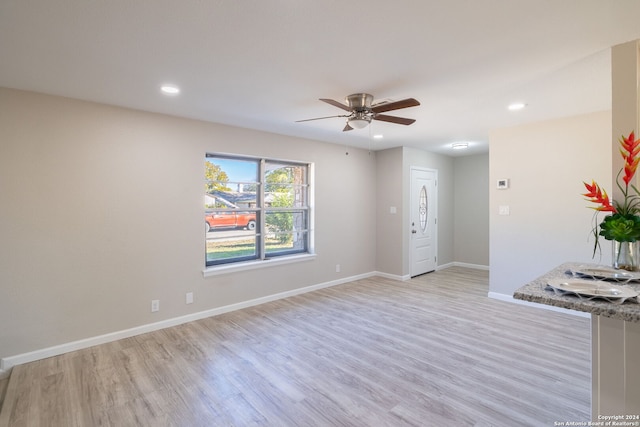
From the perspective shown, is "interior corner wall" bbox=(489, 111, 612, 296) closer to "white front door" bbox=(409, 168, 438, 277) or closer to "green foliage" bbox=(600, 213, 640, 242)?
"white front door" bbox=(409, 168, 438, 277)

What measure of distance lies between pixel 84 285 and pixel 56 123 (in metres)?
1.59

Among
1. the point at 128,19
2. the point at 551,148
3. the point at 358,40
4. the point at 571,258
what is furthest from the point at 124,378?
the point at 551,148

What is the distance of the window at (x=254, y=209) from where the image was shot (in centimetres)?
406

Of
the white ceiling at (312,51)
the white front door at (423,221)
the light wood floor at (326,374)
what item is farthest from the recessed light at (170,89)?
the white front door at (423,221)

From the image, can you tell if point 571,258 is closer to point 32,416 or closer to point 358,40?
point 358,40

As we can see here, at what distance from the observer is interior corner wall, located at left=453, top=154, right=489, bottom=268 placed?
6.46m

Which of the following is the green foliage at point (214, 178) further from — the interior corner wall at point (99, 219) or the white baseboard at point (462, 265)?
the white baseboard at point (462, 265)

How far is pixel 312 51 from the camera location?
7.07ft

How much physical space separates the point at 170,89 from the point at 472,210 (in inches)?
244

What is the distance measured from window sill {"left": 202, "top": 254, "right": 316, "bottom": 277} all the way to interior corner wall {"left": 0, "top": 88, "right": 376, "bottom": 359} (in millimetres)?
86

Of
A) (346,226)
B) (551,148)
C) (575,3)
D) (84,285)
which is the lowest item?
(84,285)

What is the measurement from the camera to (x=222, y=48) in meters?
2.10

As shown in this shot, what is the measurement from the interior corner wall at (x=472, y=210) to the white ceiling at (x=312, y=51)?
3.19 m

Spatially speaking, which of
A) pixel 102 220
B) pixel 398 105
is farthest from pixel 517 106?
pixel 102 220
